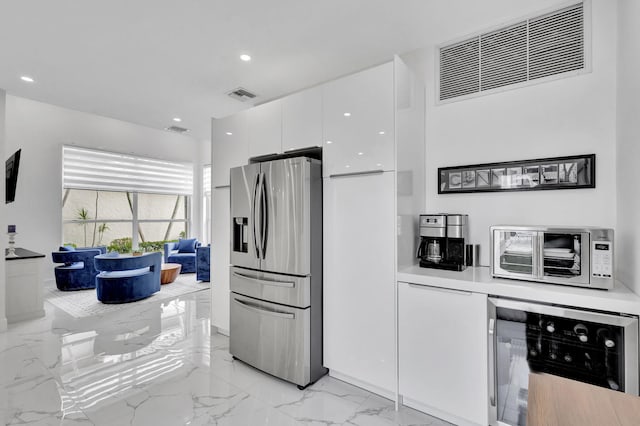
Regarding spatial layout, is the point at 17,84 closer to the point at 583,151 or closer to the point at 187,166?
the point at 187,166

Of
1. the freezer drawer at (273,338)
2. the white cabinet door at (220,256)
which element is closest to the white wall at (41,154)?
the white cabinet door at (220,256)

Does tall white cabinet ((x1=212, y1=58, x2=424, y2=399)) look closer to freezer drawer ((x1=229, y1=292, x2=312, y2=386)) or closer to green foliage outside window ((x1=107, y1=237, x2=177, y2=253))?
freezer drawer ((x1=229, y1=292, x2=312, y2=386))

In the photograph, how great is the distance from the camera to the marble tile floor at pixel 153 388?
2119 millimetres

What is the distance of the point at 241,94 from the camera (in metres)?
3.98

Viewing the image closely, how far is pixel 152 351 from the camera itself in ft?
10.3

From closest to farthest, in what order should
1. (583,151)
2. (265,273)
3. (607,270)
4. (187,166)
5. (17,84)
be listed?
1. (607,270)
2. (583,151)
3. (265,273)
4. (17,84)
5. (187,166)

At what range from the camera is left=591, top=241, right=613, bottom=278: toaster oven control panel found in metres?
1.69

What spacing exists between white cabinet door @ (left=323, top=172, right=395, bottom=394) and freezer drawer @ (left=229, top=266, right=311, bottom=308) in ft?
0.75

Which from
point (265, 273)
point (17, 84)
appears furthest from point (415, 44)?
point (17, 84)

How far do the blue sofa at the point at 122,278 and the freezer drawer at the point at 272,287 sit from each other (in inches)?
107

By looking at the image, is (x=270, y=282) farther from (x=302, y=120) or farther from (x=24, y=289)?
(x=24, y=289)

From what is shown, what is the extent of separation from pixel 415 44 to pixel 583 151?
1601 mm

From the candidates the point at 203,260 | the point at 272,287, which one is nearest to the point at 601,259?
the point at 272,287

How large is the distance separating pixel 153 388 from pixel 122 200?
5966mm
